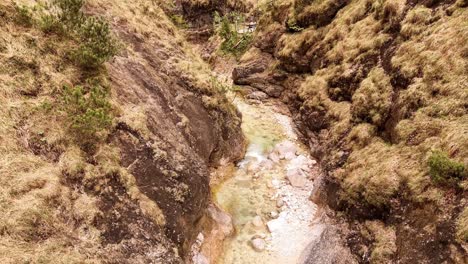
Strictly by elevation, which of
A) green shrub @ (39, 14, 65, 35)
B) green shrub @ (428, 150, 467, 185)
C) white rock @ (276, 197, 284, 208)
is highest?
green shrub @ (39, 14, 65, 35)

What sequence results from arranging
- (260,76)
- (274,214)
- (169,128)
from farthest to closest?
(260,76) → (274,214) → (169,128)

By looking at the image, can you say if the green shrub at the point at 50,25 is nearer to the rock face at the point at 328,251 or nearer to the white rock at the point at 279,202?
the white rock at the point at 279,202

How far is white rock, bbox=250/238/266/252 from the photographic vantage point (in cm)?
1448

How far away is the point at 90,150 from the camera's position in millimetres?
11133

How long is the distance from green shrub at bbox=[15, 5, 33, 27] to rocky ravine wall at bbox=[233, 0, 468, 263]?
14.6 meters

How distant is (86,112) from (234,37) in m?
28.5

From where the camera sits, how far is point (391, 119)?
48.5 ft

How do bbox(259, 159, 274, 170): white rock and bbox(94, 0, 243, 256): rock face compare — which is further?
bbox(259, 159, 274, 170): white rock

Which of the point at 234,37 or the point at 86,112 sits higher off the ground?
the point at 86,112

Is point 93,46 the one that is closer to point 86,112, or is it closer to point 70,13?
point 70,13

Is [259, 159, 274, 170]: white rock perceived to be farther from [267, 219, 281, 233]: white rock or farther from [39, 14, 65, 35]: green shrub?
[39, 14, 65, 35]: green shrub

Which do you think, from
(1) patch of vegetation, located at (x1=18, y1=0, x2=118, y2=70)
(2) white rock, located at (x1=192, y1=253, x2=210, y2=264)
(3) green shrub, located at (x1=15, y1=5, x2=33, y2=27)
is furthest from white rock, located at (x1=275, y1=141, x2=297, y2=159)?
(3) green shrub, located at (x1=15, y1=5, x2=33, y2=27)

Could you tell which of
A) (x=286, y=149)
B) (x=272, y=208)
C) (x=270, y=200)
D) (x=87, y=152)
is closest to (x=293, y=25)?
(x=286, y=149)

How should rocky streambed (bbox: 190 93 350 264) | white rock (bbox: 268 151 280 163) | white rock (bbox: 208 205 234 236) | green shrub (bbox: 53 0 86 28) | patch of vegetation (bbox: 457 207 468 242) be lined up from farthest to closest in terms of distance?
white rock (bbox: 268 151 280 163)
white rock (bbox: 208 205 234 236)
rocky streambed (bbox: 190 93 350 264)
green shrub (bbox: 53 0 86 28)
patch of vegetation (bbox: 457 207 468 242)
